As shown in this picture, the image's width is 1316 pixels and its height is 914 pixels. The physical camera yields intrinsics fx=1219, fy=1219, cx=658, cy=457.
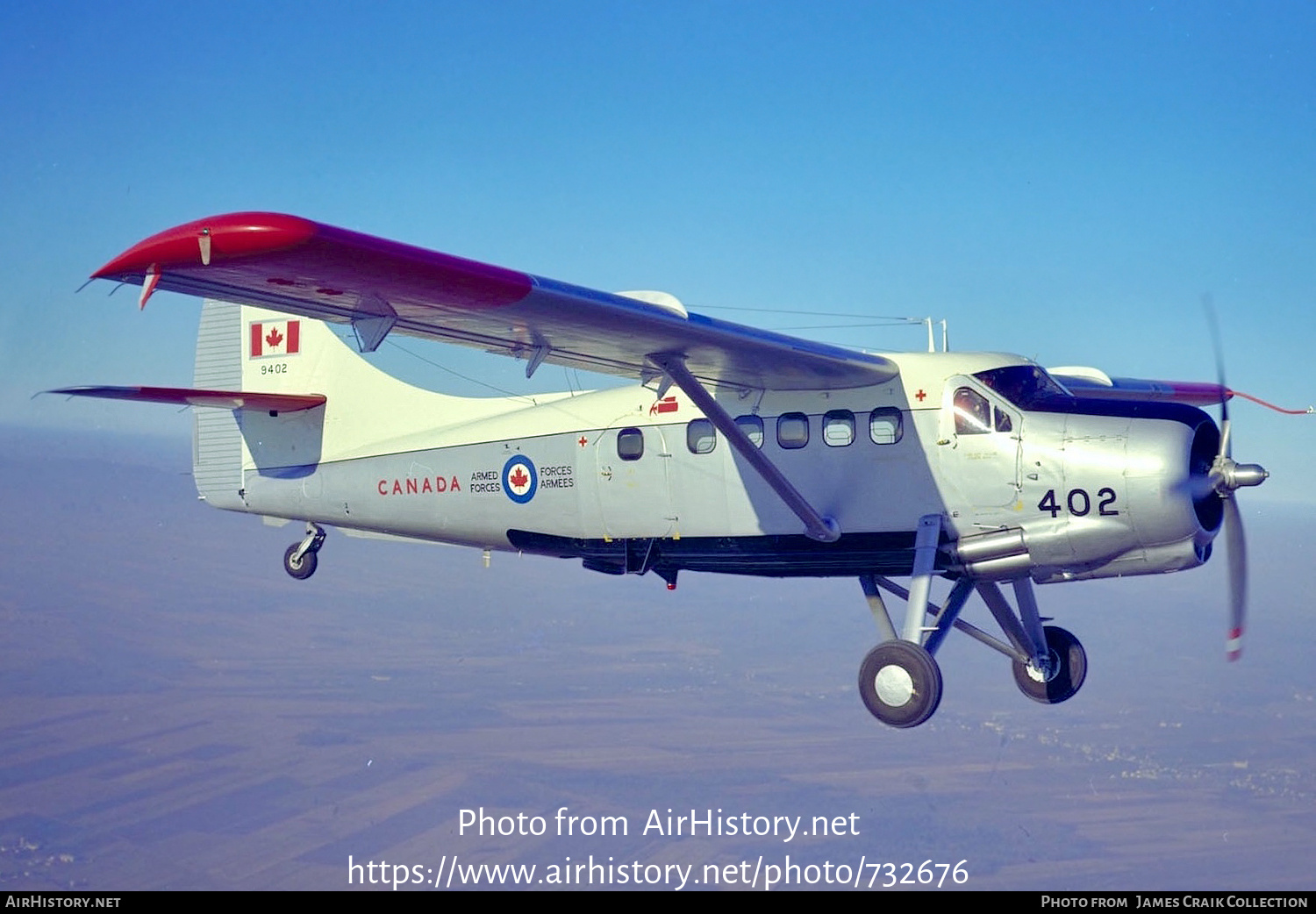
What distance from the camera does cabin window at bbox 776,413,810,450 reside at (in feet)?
→ 38.1

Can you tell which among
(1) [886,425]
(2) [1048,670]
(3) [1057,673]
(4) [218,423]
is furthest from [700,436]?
(4) [218,423]

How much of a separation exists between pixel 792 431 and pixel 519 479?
316cm

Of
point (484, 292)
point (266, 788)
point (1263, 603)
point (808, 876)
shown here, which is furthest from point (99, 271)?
point (1263, 603)

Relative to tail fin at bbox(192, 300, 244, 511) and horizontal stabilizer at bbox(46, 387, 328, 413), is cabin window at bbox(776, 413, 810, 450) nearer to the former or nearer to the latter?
horizontal stabilizer at bbox(46, 387, 328, 413)

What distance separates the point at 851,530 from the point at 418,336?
171 inches

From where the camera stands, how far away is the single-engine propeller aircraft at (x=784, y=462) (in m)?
9.91

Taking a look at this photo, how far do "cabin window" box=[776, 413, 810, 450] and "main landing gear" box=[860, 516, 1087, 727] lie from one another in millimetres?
1381

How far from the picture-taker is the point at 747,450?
11.1 m

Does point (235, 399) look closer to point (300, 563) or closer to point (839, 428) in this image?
point (300, 563)

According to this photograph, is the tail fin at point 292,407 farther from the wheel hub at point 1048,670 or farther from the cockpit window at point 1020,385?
the wheel hub at point 1048,670

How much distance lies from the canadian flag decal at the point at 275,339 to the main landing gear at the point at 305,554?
2169 mm

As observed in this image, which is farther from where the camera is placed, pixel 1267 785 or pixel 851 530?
pixel 1267 785
